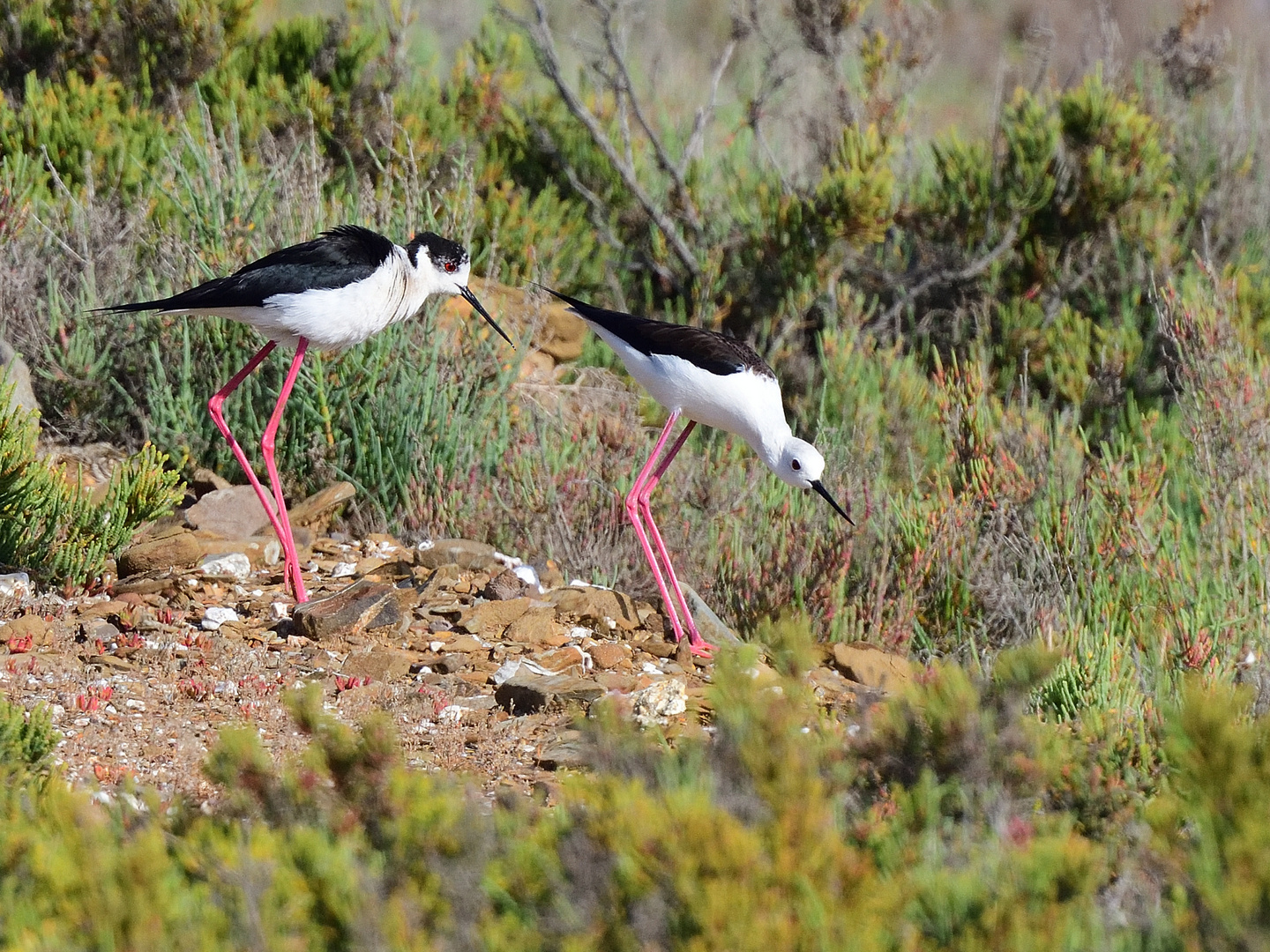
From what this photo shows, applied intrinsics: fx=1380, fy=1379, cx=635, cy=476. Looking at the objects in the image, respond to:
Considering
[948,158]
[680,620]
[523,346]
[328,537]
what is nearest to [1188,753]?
[680,620]

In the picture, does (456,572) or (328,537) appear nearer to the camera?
(456,572)

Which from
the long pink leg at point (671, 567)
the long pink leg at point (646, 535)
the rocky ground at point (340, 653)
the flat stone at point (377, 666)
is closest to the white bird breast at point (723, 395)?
the long pink leg at point (646, 535)

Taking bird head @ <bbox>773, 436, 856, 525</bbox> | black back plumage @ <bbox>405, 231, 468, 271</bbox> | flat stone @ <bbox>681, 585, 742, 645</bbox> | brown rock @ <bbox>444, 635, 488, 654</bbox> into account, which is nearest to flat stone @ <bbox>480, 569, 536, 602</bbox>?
brown rock @ <bbox>444, 635, 488, 654</bbox>

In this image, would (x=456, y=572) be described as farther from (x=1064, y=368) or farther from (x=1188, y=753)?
(x=1064, y=368)

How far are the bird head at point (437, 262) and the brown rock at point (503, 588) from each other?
43.7 inches

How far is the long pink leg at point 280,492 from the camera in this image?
4.39m

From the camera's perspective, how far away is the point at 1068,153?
25.7 feet

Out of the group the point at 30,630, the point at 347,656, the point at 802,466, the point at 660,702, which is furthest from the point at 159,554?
the point at 802,466

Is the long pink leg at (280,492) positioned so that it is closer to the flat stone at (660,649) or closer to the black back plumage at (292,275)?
the black back plumage at (292,275)

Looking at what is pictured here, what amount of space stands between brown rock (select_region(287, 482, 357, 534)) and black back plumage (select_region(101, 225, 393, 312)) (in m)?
0.81

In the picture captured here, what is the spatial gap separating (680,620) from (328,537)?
141cm

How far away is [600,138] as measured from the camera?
781 cm

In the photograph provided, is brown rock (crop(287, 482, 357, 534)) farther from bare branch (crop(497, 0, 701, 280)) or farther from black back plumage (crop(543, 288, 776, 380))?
bare branch (crop(497, 0, 701, 280))

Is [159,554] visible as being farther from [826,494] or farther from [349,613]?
[826,494]
